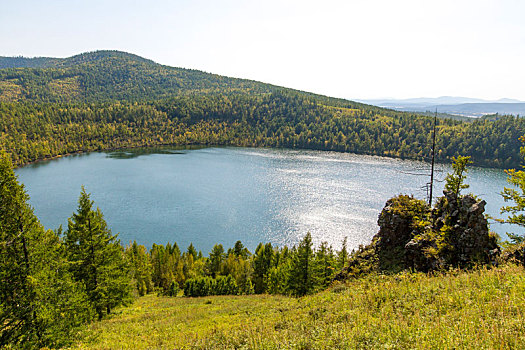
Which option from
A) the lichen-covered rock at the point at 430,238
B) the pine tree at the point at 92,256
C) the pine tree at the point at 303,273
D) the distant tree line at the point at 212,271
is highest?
the lichen-covered rock at the point at 430,238

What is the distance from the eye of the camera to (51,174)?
13925 centimetres

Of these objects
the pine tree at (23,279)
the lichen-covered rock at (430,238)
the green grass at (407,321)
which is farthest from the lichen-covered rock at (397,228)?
the pine tree at (23,279)

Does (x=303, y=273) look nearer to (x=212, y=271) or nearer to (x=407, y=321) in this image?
(x=407, y=321)

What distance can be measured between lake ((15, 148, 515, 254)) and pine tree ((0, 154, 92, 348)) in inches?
1821

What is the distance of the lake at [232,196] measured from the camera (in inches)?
3167

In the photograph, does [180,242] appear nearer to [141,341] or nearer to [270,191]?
[270,191]

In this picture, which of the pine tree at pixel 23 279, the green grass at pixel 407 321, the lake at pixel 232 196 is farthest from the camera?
the lake at pixel 232 196

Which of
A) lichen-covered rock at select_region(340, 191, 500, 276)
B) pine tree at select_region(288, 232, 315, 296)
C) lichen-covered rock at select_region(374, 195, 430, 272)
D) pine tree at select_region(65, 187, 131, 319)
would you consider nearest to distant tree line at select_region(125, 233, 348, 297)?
pine tree at select_region(288, 232, 315, 296)

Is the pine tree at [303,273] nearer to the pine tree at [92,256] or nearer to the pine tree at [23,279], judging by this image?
the pine tree at [92,256]

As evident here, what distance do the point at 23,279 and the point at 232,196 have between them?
3699 inches

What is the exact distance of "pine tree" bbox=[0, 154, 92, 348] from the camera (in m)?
15.2

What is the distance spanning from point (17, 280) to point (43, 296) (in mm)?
1644

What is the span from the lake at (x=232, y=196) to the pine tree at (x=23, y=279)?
46.2 metres

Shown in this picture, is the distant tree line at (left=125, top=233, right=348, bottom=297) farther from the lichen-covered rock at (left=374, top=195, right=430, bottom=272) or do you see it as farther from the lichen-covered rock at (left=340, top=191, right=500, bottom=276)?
the lichen-covered rock at (left=340, top=191, right=500, bottom=276)
